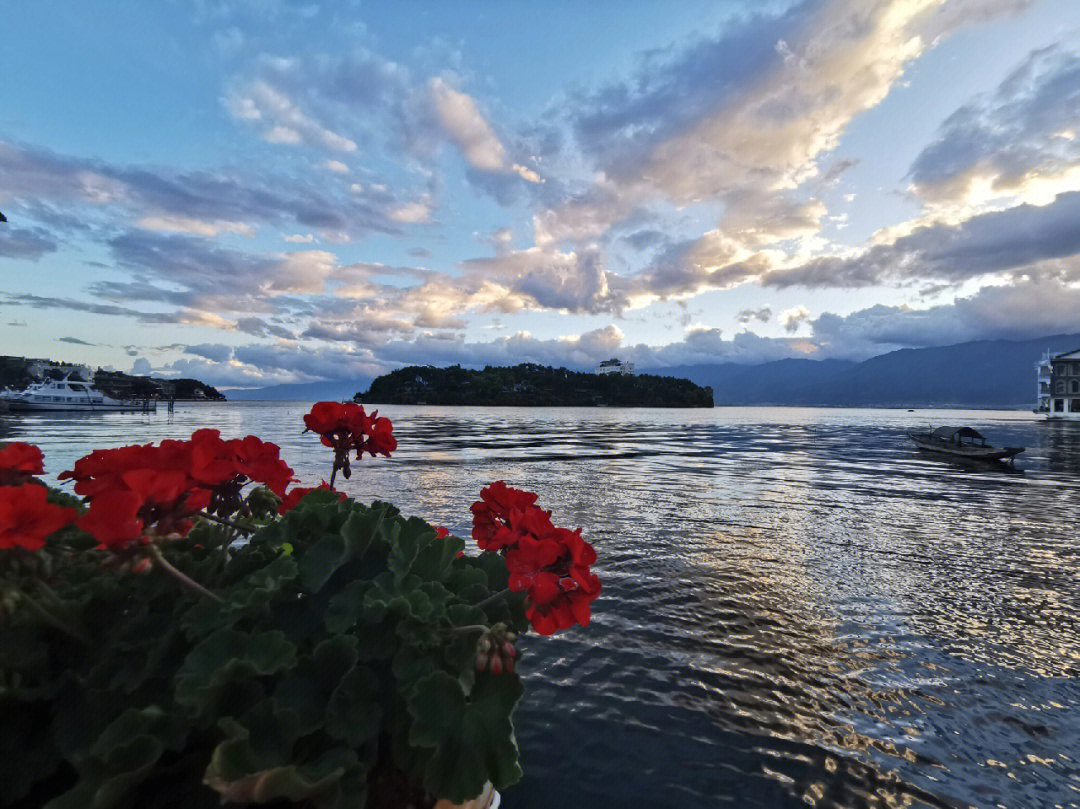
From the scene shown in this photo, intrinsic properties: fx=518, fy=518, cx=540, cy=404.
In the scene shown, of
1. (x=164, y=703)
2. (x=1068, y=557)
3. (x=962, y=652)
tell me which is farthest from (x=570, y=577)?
(x=1068, y=557)

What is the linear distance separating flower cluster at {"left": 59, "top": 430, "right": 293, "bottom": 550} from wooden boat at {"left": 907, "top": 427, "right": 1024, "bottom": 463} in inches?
1264

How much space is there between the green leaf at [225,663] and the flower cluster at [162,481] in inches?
14.5

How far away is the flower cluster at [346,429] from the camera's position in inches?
107

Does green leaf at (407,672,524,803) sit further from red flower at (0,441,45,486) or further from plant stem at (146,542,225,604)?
red flower at (0,441,45,486)

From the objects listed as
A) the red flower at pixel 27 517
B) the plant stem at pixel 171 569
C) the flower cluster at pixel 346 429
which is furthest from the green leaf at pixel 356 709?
the flower cluster at pixel 346 429

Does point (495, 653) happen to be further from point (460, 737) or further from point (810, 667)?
point (810, 667)

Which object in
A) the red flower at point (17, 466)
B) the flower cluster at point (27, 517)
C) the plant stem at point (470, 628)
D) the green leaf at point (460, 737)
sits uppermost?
the red flower at point (17, 466)

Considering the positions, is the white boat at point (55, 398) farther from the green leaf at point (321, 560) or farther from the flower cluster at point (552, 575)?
the flower cluster at point (552, 575)

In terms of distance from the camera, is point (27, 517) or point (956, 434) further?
point (956, 434)

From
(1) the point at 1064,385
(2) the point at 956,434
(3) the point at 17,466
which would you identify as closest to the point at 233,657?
(3) the point at 17,466

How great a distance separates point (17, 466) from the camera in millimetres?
1821

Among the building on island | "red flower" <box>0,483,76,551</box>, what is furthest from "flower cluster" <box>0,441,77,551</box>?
the building on island

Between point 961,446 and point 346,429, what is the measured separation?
38136 mm

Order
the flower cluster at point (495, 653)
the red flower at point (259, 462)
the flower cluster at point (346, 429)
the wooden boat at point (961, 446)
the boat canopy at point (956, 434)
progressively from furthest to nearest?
the boat canopy at point (956, 434)
the wooden boat at point (961, 446)
the flower cluster at point (346, 429)
the red flower at point (259, 462)
the flower cluster at point (495, 653)
